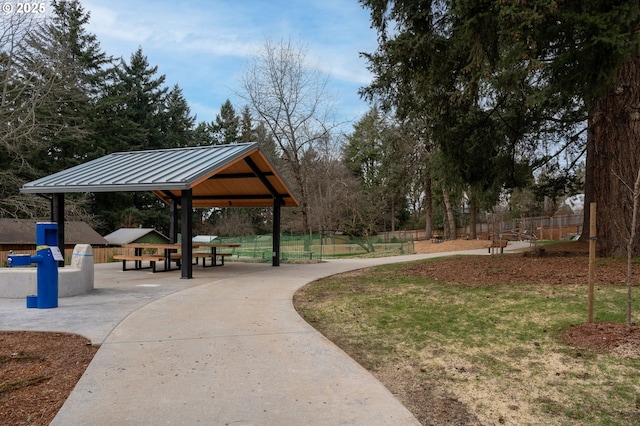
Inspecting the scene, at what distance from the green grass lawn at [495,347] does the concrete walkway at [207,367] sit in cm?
64

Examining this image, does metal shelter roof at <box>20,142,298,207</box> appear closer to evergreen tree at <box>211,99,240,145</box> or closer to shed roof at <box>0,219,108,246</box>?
shed roof at <box>0,219,108,246</box>

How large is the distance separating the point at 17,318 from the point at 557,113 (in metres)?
20.3

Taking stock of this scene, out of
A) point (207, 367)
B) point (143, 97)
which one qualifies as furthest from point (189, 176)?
point (143, 97)

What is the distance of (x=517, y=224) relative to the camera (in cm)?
4400

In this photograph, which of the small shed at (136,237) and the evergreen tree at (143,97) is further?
the evergreen tree at (143,97)

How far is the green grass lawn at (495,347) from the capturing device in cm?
405

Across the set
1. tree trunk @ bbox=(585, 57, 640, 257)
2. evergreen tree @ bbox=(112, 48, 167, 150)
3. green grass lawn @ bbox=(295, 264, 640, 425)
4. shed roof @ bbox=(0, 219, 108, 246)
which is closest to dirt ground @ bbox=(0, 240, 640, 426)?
green grass lawn @ bbox=(295, 264, 640, 425)

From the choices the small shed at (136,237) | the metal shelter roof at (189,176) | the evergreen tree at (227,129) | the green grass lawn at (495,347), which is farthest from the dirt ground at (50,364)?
the evergreen tree at (227,129)

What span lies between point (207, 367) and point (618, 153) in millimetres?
12632

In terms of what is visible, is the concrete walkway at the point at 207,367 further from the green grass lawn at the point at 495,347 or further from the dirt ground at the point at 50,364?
the green grass lawn at the point at 495,347

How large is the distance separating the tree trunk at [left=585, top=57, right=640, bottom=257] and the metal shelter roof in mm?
10022

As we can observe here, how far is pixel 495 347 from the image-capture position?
566 centimetres

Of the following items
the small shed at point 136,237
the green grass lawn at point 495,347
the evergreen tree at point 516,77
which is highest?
the evergreen tree at point 516,77

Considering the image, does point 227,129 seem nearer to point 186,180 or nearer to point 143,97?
point 143,97
